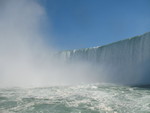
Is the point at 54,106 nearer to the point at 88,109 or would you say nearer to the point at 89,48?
the point at 88,109

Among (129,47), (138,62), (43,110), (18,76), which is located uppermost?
(129,47)

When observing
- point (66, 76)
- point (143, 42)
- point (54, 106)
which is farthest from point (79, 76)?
point (54, 106)

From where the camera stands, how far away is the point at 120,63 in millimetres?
25578

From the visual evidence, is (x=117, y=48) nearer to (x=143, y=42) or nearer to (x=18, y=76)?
(x=143, y=42)

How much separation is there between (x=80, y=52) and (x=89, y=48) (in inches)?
80.8

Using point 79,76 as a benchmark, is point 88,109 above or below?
below

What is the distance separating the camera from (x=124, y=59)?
2502cm

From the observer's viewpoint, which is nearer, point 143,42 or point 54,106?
point 54,106

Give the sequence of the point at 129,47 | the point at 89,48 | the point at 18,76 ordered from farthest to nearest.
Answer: the point at 89,48 < the point at 18,76 < the point at 129,47

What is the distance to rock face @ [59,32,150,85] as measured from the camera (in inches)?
867

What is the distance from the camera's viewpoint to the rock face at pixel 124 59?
72.3 ft

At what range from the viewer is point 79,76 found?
1136 inches

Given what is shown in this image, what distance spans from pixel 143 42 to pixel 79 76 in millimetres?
10999

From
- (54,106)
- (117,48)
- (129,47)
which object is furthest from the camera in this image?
(117,48)
